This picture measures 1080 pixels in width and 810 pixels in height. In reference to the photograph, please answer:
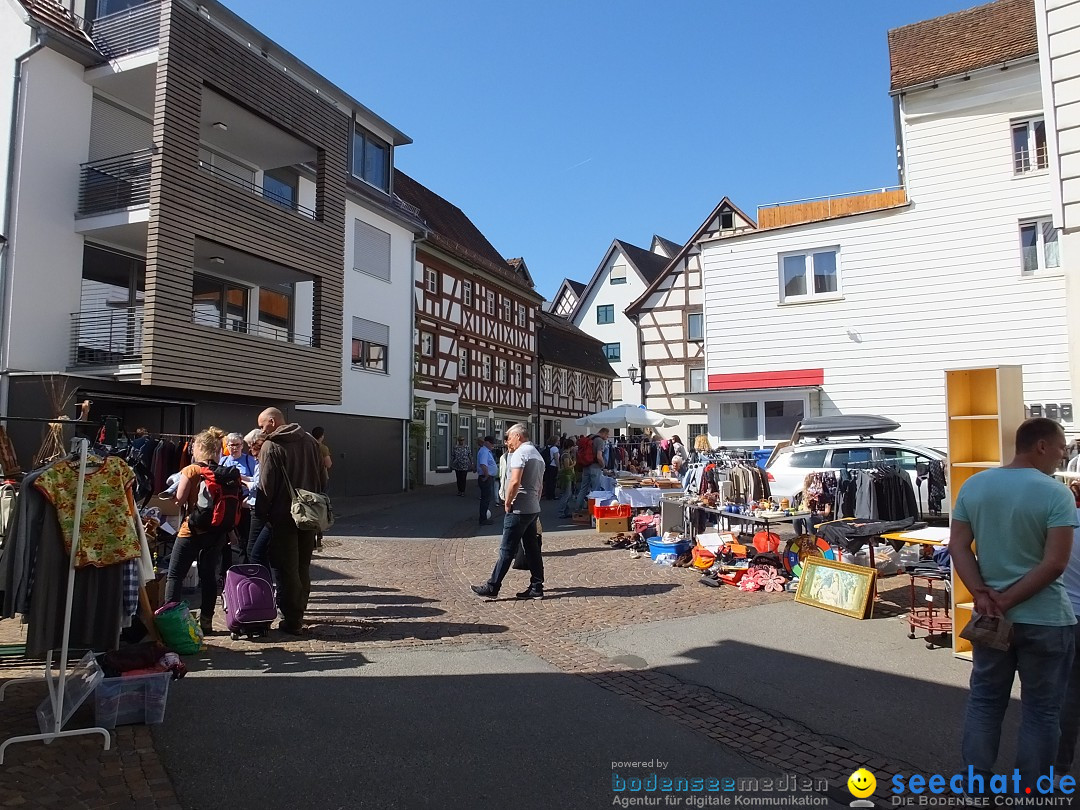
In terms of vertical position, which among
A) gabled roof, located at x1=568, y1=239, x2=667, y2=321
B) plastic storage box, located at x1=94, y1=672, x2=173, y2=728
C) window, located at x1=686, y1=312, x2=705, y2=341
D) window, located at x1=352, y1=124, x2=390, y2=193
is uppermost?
gabled roof, located at x1=568, y1=239, x2=667, y2=321

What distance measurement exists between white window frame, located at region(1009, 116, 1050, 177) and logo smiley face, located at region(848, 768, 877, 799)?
A: 16.2m

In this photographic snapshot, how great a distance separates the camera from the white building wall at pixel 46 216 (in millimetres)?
14508

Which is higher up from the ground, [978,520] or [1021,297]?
[1021,297]

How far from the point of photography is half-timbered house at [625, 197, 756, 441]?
115ft

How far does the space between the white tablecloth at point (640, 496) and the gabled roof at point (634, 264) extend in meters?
34.4

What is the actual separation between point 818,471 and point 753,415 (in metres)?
5.75

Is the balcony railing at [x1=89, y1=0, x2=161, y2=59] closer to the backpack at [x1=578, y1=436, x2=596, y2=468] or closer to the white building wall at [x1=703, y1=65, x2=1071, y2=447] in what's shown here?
the backpack at [x1=578, y1=436, x2=596, y2=468]

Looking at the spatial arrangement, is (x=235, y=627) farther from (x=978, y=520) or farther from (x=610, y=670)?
(x=978, y=520)

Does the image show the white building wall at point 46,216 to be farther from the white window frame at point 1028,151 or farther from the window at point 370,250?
the white window frame at point 1028,151

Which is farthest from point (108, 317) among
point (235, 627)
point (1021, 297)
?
point (1021, 297)

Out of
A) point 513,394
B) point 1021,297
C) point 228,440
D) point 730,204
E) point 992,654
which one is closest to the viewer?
point 992,654

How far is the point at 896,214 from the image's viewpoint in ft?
57.0

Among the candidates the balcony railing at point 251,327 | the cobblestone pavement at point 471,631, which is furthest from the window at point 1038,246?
the balcony railing at point 251,327

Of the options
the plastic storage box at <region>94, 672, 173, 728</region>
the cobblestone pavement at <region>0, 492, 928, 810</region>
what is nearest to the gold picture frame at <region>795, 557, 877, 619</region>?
the cobblestone pavement at <region>0, 492, 928, 810</region>
